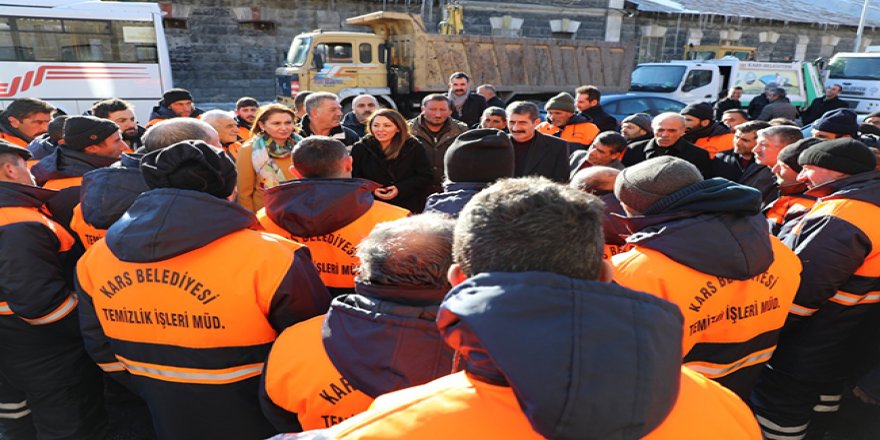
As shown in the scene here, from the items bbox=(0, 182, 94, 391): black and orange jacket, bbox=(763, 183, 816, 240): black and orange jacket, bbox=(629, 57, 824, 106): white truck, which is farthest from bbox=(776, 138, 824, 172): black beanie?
bbox=(629, 57, 824, 106): white truck

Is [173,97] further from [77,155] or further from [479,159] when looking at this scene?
[479,159]

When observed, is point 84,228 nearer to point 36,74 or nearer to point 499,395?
point 499,395

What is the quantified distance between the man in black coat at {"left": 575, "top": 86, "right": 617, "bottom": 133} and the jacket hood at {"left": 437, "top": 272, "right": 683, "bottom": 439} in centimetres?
591

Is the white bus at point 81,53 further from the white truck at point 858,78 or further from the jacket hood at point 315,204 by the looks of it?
the white truck at point 858,78

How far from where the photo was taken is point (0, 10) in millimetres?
10195

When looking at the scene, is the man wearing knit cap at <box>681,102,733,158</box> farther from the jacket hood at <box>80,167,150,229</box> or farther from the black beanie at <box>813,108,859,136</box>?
the jacket hood at <box>80,167,150,229</box>

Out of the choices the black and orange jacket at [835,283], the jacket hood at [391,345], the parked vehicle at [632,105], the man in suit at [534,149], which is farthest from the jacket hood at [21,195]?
the parked vehicle at [632,105]

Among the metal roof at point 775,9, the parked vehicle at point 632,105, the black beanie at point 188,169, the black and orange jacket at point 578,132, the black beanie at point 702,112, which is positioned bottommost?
the parked vehicle at point 632,105

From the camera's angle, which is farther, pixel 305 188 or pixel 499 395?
pixel 305 188

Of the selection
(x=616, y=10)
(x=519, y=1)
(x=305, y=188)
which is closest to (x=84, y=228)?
(x=305, y=188)

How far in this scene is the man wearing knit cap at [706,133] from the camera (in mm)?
5176

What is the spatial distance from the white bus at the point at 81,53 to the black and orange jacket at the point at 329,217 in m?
11.1

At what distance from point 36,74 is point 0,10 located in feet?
4.12

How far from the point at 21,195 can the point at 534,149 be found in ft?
10.4
